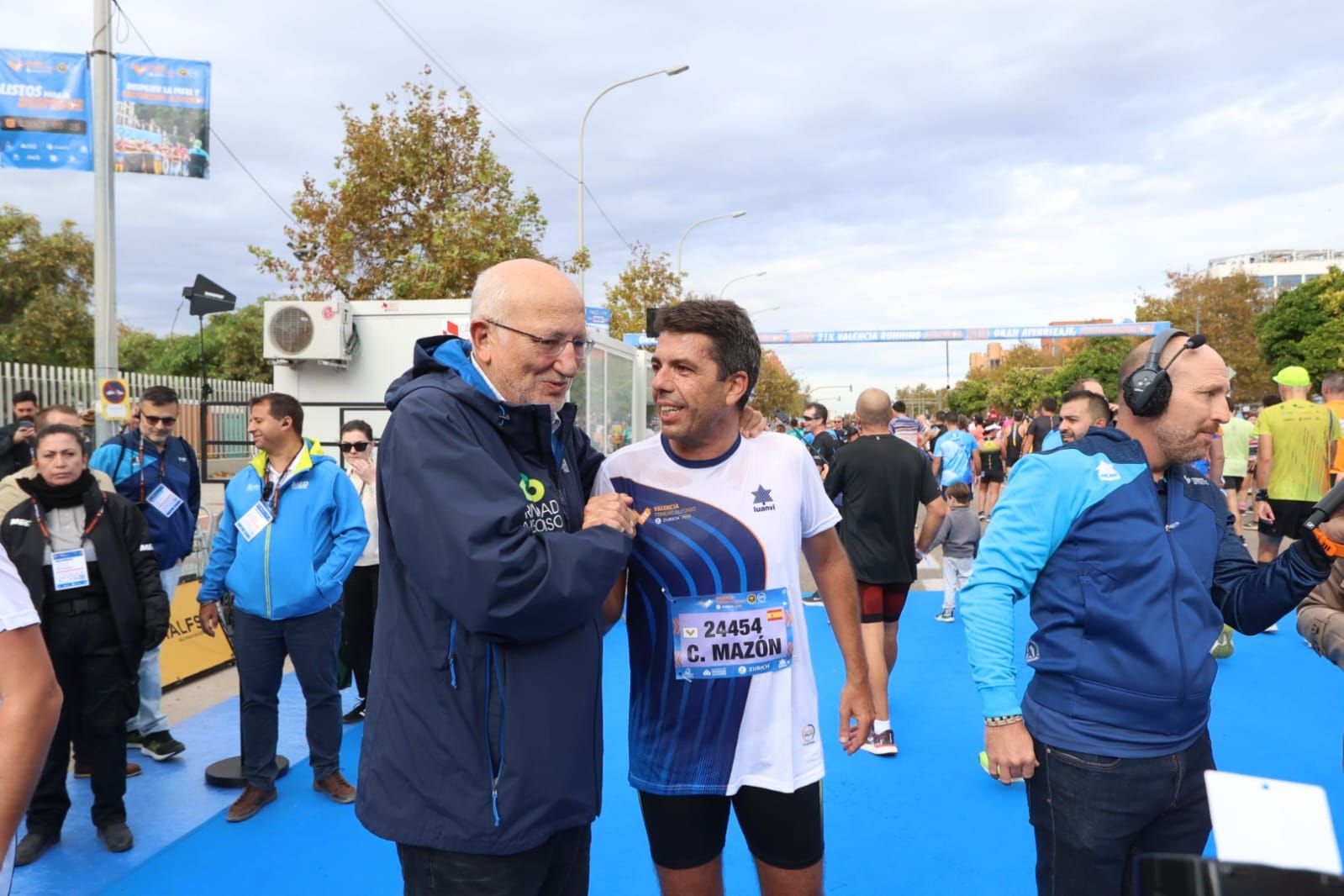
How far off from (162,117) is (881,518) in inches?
326

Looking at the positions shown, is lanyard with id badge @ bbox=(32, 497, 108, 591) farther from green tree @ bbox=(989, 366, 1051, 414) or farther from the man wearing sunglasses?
green tree @ bbox=(989, 366, 1051, 414)

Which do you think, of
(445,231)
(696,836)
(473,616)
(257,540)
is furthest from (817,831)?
(445,231)

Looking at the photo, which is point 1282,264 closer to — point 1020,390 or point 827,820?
point 1020,390

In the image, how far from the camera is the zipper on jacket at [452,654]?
1.82 metres

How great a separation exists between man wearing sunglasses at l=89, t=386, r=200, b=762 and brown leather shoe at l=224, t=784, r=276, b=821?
1.07 metres

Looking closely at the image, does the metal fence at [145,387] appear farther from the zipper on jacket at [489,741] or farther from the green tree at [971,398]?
the green tree at [971,398]

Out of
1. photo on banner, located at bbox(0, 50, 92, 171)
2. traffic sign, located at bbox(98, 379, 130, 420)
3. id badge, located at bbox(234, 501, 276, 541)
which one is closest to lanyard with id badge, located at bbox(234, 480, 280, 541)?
id badge, located at bbox(234, 501, 276, 541)

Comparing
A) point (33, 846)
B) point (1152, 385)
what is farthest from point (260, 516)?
point (1152, 385)

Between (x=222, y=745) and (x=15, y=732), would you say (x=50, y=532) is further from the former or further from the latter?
(x=15, y=732)

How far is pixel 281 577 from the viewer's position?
14.7 feet

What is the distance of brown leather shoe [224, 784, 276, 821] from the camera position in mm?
4523

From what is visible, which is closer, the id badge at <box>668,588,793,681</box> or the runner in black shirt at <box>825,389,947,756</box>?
the id badge at <box>668,588,793,681</box>

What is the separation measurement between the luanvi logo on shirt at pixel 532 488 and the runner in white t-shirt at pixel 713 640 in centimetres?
53

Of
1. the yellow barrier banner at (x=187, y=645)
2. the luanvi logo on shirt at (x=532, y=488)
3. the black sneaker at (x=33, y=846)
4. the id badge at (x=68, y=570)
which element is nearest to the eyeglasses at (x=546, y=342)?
the luanvi logo on shirt at (x=532, y=488)
